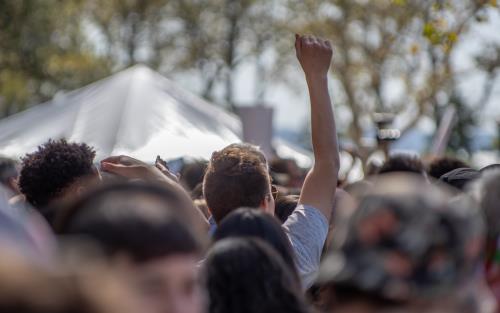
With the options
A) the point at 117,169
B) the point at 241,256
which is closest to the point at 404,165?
the point at 117,169

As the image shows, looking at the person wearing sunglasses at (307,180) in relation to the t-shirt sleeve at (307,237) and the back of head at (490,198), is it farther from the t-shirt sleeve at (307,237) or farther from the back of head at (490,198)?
the back of head at (490,198)

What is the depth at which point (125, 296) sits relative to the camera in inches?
65.1

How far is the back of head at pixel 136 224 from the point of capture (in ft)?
6.54

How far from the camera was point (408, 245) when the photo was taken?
6.66ft

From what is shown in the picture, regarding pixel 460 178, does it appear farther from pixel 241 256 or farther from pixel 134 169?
pixel 241 256

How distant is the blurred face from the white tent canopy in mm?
5371

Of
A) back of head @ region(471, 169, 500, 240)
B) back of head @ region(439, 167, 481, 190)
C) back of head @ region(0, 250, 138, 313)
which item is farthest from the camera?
back of head @ region(439, 167, 481, 190)

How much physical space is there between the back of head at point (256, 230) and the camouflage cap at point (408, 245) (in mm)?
842

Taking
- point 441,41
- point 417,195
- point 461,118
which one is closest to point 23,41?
point 461,118

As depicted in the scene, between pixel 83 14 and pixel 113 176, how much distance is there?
106ft

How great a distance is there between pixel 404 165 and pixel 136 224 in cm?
427

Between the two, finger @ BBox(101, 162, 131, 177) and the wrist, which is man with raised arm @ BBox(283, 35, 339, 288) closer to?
the wrist

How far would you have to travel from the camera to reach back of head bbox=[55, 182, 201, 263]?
6.54 ft

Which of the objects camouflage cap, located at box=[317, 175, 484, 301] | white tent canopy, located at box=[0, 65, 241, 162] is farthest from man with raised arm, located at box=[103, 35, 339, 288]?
white tent canopy, located at box=[0, 65, 241, 162]
